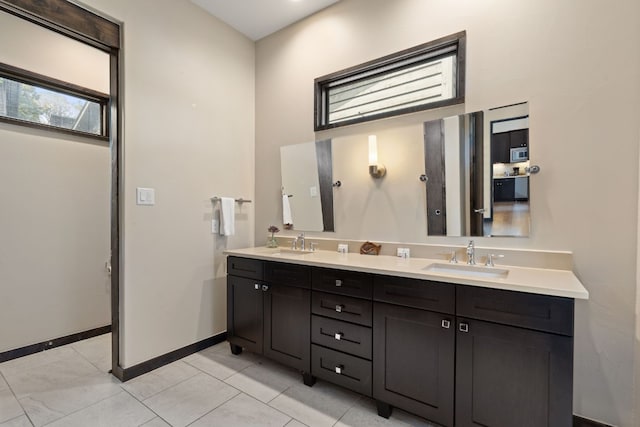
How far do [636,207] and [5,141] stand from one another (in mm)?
4124

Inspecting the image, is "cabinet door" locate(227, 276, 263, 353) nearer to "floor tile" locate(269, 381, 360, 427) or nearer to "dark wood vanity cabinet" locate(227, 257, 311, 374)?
"dark wood vanity cabinet" locate(227, 257, 311, 374)

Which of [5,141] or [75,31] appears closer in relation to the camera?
[75,31]

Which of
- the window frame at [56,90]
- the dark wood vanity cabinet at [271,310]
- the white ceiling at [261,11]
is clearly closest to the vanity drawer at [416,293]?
the dark wood vanity cabinet at [271,310]

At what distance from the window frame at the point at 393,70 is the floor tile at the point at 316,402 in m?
1.94

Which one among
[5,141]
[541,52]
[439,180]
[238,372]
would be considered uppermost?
[541,52]

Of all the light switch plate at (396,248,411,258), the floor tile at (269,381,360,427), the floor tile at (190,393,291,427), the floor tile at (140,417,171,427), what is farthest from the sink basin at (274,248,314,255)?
the floor tile at (140,417,171,427)

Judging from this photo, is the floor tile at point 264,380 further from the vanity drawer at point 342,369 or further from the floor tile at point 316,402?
the vanity drawer at point 342,369

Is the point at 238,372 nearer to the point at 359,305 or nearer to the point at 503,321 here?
the point at 359,305

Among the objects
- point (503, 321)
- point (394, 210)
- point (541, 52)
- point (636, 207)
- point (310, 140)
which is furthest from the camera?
point (310, 140)

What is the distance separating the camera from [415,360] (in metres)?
1.56

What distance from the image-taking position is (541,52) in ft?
5.52

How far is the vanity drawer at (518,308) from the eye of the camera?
1.22 metres

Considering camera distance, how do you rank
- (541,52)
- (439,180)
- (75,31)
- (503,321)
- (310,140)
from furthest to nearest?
(310,140)
(439,180)
(75,31)
(541,52)
(503,321)

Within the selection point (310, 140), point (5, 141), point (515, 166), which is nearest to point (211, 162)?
point (310, 140)
